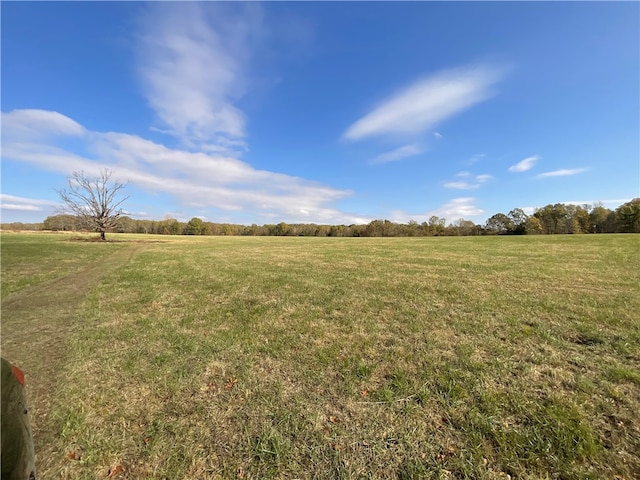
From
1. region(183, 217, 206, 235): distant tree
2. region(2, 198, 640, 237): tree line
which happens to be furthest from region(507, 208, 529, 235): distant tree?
region(183, 217, 206, 235): distant tree

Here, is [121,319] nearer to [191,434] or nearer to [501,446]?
[191,434]

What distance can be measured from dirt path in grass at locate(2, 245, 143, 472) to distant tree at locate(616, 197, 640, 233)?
92.5 meters

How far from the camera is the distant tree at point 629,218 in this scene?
6075 cm

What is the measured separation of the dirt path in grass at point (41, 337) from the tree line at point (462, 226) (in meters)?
38.1

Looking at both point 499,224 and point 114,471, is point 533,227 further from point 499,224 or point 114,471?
point 114,471

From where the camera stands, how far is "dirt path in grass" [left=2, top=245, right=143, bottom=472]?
3354 millimetres

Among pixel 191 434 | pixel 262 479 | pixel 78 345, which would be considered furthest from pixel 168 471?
pixel 78 345

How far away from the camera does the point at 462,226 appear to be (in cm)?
8856

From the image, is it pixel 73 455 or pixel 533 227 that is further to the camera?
pixel 533 227

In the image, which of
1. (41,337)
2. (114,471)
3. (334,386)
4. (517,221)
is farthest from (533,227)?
(41,337)

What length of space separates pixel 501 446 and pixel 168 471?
339 centimetres

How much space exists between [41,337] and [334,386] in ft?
21.5

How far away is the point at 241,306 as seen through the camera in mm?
8273

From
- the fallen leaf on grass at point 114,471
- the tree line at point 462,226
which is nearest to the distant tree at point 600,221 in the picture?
the tree line at point 462,226
